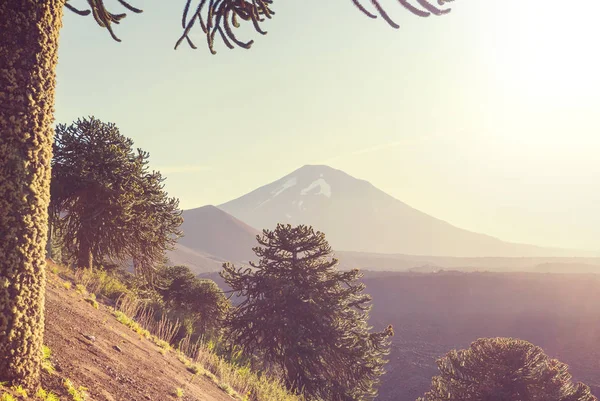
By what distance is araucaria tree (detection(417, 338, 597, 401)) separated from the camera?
37.8ft

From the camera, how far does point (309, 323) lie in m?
13.5

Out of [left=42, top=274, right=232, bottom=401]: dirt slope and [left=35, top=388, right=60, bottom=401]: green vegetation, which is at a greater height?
[left=35, top=388, right=60, bottom=401]: green vegetation

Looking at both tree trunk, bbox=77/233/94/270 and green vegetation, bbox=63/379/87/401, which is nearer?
green vegetation, bbox=63/379/87/401

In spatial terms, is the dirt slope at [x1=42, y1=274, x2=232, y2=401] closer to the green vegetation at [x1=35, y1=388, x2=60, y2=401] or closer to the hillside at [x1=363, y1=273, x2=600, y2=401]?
the green vegetation at [x1=35, y1=388, x2=60, y2=401]

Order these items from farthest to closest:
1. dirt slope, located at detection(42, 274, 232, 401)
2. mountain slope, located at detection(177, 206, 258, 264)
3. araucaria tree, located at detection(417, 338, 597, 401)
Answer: mountain slope, located at detection(177, 206, 258, 264), araucaria tree, located at detection(417, 338, 597, 401), dirt slope, located at detection(42, 274, 232, 401)

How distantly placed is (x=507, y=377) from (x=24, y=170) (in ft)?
43.5

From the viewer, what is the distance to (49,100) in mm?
3387

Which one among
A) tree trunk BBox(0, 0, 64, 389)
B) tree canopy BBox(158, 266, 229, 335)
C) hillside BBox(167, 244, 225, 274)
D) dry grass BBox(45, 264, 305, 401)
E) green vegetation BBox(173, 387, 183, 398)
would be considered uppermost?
tree trunk BBox(0, 0, 64, 389)

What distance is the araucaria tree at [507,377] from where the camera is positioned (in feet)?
37.8

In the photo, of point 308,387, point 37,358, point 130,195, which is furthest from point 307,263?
point 37,358

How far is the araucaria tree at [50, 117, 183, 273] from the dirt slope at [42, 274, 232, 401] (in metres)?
5.23

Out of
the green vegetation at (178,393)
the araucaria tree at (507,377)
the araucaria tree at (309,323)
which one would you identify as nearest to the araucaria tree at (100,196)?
the araucaria tree at (309,323)

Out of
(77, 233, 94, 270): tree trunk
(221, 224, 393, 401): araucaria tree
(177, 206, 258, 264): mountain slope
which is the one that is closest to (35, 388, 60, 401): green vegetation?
(221, 224, 393, 401): araucaria tree

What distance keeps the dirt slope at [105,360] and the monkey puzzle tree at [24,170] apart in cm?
60
